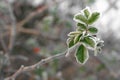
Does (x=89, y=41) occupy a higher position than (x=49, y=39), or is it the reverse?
(x=49, y=39)

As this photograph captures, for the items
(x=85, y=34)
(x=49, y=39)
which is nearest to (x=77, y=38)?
(x=85, y=34)

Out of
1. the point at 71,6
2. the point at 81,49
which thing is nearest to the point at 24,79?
the point at 71,6

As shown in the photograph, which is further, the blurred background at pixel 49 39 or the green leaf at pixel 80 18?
the blurred background at pixel 49 39

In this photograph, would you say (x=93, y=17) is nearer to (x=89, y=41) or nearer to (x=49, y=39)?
(x=89, y=41)

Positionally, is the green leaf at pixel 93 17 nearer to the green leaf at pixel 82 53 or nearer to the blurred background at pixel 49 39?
the green leaf at pixel 82 53

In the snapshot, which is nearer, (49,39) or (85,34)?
(85,34)

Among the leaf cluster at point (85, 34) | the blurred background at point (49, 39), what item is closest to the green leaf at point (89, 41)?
the leaf cluster at point (85, 34)

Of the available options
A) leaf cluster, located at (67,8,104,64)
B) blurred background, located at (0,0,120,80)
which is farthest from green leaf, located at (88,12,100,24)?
blurred background, located at (0,0,120,80)

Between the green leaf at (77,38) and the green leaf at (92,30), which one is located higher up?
the green leaf at (92,30)
